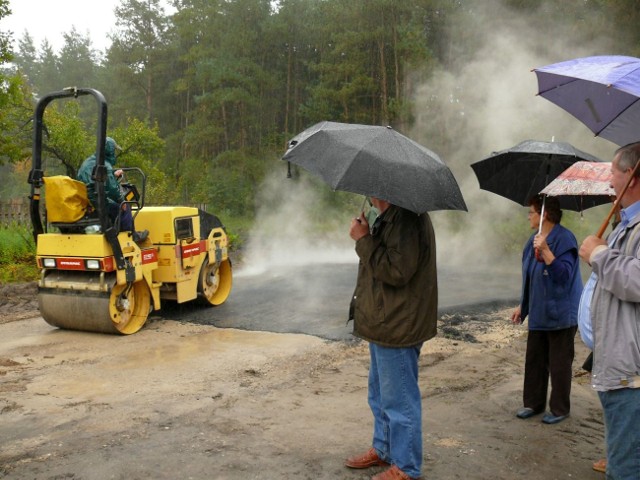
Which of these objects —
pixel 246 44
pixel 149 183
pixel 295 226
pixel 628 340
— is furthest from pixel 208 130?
pixel 628 340

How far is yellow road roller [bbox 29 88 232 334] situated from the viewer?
6.57 metres

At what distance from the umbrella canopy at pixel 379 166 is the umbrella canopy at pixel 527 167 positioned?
4.64 ft

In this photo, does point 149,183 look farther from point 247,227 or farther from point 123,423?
point 123,423

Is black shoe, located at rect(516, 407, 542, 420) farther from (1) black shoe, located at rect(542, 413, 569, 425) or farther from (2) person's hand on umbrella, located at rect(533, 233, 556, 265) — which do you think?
(2) person's hand on umbrella, located at rect(533, 233, 556, 265)

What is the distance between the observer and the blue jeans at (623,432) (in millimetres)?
2479

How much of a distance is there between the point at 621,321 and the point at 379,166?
134cm

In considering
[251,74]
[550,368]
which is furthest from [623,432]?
[251,74]

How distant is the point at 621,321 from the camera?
2.48m

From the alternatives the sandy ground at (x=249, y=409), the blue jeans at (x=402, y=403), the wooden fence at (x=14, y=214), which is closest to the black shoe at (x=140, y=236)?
the sandy ground at (x=249, y=409)

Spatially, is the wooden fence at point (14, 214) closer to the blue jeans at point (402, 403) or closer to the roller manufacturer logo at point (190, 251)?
the roller manufacturer logo at point (190, 251)

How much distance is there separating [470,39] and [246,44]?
1106 cm

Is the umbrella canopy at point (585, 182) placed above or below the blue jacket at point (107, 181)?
below

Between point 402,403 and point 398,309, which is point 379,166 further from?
point 402,403

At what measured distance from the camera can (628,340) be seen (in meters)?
2.46
